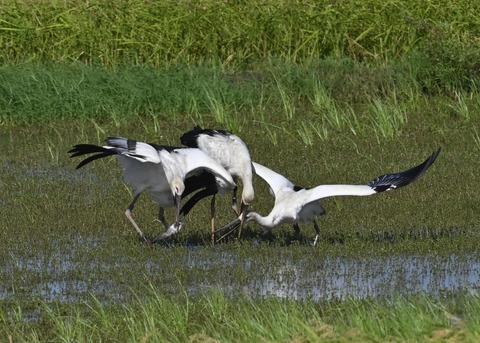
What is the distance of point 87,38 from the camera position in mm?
13586

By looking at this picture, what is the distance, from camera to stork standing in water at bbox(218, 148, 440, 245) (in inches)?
302

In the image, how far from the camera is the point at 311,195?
7789 millimetres

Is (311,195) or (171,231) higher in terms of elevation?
(311,195)

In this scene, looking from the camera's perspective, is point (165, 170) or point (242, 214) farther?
point (242, 214)

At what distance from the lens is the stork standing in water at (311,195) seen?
25.2 ft

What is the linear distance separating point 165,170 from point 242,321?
269 centimetres

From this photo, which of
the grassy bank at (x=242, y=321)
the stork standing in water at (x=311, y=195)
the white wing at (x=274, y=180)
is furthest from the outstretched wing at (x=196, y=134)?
the grassy bank at (x=242, y=321)

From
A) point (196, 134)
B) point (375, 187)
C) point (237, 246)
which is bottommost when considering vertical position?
point (237, 246)

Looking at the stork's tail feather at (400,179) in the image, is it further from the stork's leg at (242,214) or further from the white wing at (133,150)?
the white wing at (133,150)

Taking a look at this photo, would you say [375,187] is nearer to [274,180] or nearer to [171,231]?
[274,180]

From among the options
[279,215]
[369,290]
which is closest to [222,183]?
[279,215]

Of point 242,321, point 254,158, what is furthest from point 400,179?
point 254,158

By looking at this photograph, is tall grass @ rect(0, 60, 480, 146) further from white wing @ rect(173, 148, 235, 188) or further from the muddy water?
the muddy water

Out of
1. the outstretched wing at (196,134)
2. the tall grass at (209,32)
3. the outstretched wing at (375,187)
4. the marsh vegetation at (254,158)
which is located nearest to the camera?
the marsh vegetation at (254,158)
